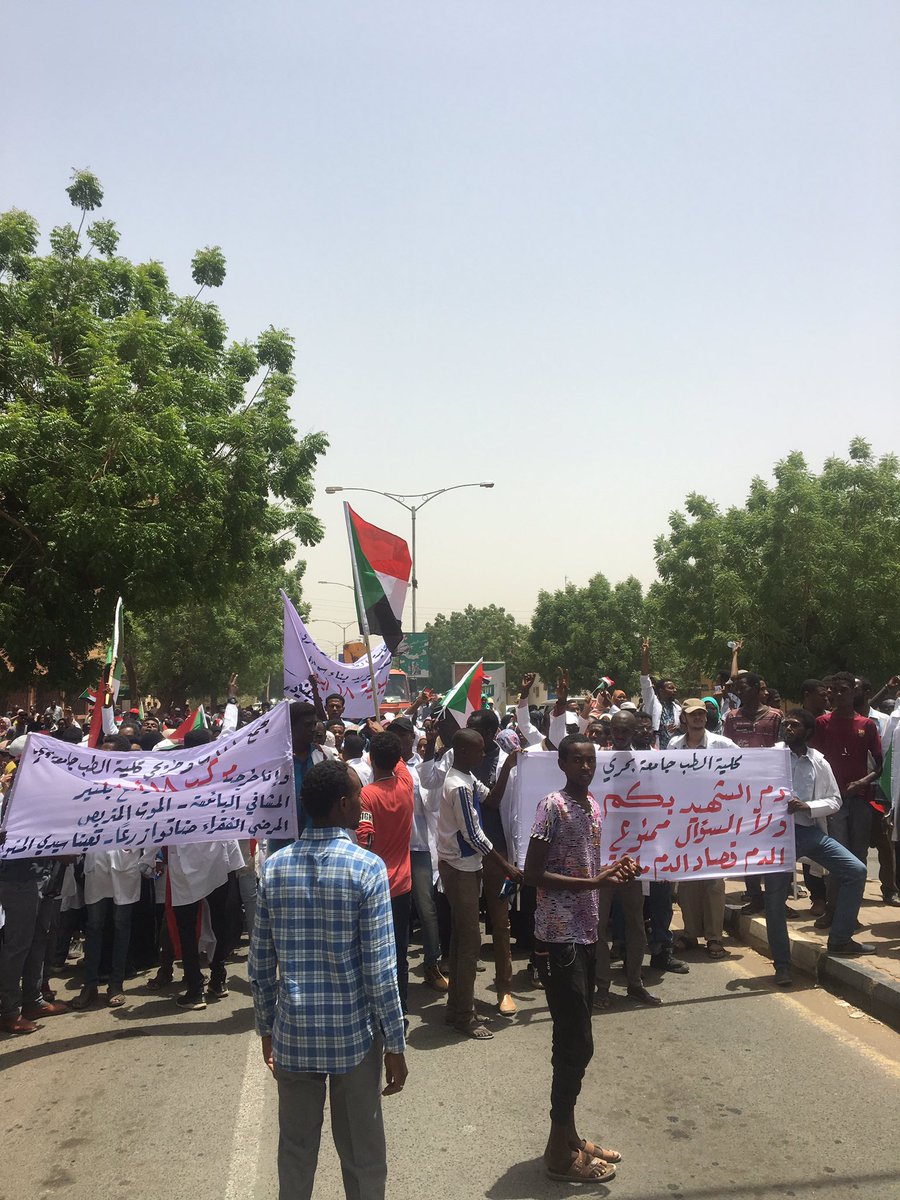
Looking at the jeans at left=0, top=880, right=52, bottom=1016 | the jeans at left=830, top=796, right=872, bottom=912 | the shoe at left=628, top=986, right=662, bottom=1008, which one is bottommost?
the shoe at left=628, top=986, right=662, bottom=1008

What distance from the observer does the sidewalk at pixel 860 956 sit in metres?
6.28

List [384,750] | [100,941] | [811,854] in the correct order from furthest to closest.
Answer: [811,854] < [100,941] < [384,750]

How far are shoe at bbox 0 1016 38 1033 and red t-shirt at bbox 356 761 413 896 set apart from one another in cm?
264

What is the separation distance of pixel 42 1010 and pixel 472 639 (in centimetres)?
9485

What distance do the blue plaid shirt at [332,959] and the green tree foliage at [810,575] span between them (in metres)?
27.6

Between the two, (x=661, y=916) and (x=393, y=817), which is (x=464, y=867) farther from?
(x=661, y=916)

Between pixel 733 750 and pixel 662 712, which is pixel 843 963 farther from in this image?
pixel 662 712

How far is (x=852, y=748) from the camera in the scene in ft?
27.7

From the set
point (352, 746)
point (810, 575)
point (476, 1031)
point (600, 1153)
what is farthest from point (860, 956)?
point (810, 575)

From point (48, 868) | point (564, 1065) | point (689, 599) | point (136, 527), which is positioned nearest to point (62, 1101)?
point (48, 868)

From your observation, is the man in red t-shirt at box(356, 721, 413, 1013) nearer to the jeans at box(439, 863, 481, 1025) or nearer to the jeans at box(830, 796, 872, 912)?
the jeans at box(439, 863, 481, 1025)

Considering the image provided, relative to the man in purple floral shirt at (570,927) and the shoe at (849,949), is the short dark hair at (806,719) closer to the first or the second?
the shoe at (849,949)

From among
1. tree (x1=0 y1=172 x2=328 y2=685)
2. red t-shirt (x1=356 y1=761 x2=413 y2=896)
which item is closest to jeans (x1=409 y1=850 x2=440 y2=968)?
red t-shirt (x1=356 y1=761 x2=413 y2=896)

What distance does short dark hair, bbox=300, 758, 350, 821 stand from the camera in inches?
133
